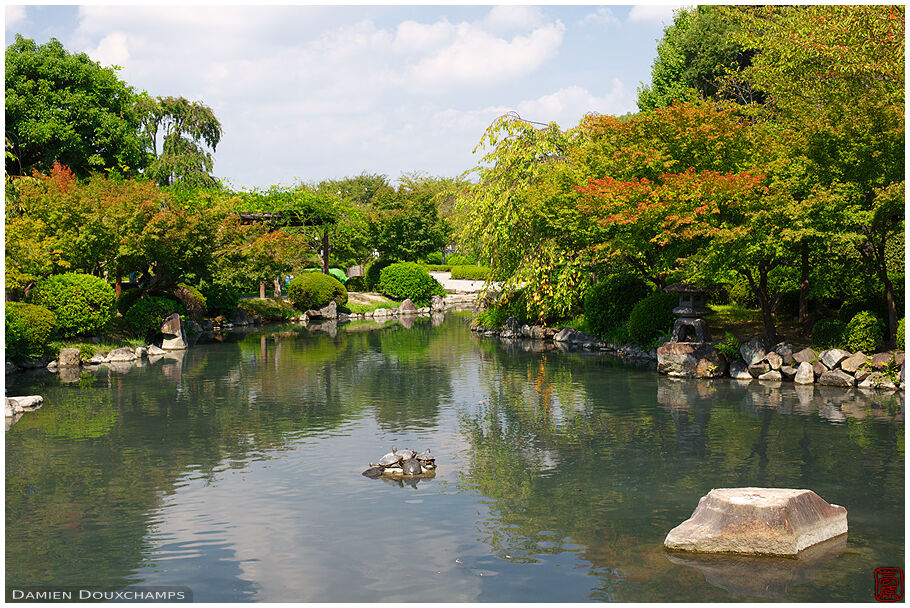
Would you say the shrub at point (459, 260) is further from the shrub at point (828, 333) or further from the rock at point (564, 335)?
the shrub at point (828, 333)

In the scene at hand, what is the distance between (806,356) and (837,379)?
1.08 metres

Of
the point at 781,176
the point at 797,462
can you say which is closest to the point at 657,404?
the point at 797,462

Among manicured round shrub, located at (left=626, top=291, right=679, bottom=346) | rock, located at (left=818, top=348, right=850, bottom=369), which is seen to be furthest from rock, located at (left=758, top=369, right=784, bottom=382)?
manicured round shrub, located at (left=626, top=291, right=679, bottom=346)

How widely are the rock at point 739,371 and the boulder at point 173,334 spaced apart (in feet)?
61.2

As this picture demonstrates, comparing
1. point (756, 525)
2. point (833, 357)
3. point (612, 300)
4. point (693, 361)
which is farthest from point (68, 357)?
point (756, 525)

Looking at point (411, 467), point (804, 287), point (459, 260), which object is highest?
point (459, 260)

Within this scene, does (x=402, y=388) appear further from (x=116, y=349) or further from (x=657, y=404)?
(x=116, y=349)

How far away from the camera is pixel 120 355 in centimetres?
2584

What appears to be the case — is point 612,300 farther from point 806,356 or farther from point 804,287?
point 806,356

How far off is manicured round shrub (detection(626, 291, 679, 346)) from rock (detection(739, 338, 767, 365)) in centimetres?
434

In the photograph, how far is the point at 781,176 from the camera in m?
20.0

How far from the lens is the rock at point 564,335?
3012cm

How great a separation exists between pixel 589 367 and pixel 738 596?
15999 millimetres

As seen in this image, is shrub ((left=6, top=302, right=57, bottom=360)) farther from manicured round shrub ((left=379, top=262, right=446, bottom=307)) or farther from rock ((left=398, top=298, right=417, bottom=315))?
manicured round shrub ((left=379, top=262, right=446, bottom=307))
